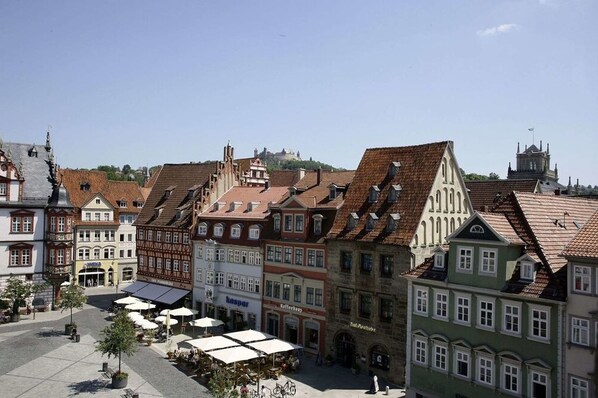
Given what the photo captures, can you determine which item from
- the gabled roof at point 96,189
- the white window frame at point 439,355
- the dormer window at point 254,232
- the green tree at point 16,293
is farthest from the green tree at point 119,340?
the gabled roof at point 96,189

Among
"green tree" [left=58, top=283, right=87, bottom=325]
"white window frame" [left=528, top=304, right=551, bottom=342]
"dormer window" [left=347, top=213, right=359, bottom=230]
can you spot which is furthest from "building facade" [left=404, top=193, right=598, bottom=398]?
"green tree" [left=58, top=283, right=87, bottom=325]

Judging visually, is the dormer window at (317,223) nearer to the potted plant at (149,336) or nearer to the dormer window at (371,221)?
the dormer window at (371,221)

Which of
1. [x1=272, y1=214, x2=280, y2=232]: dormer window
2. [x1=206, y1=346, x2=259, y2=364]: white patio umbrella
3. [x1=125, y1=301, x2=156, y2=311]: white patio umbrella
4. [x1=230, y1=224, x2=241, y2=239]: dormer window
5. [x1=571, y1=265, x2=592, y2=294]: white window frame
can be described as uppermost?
[x1=272, y1=214, x2=280, y2=232]: dormer window

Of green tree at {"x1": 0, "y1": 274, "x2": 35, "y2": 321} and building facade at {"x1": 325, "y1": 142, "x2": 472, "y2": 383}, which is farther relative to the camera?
green tree at {"x1": 0, "y1": 274, "x2": 35, "y2": 321}

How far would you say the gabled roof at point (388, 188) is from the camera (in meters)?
37.4

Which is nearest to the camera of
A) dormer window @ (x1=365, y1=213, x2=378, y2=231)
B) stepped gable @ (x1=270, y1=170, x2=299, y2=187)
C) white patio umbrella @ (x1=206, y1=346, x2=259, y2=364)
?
white patio umbrella @ (x1=206, y1=346, x2=259, y2=364)

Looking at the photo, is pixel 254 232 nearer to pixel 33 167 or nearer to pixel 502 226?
pixel 502 226

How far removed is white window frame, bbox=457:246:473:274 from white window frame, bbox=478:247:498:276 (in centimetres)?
64

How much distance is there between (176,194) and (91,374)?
2827cm

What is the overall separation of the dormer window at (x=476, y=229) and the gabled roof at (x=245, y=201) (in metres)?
23.6

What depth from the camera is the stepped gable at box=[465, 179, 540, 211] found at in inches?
2215

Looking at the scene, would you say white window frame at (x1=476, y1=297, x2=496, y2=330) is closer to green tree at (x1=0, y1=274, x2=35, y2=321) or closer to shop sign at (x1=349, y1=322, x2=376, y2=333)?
shop sign at (x1=349, y1=322, x2=376, y2=333)

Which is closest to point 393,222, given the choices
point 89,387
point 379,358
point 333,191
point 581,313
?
point 333,191

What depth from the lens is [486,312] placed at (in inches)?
1143
